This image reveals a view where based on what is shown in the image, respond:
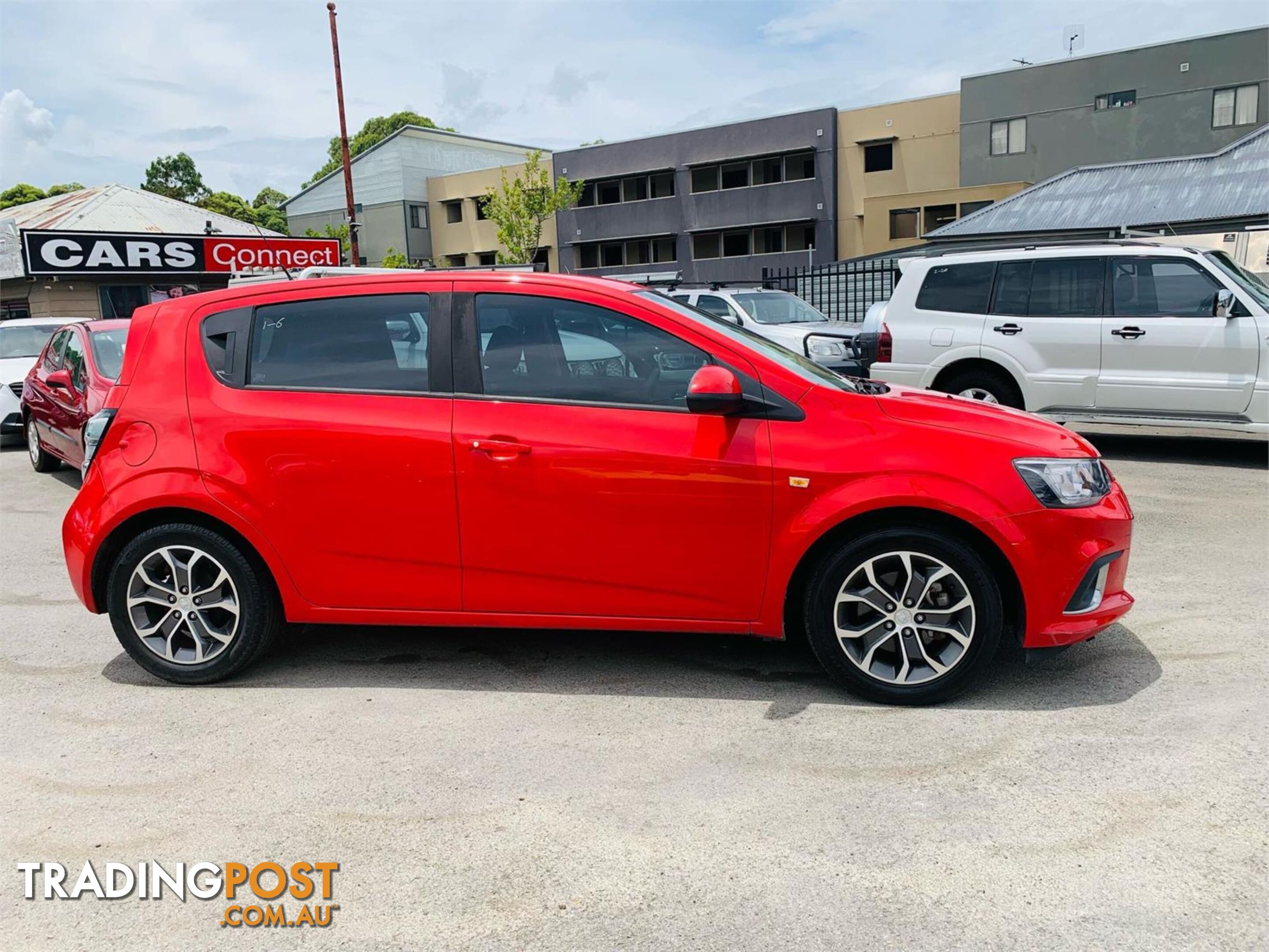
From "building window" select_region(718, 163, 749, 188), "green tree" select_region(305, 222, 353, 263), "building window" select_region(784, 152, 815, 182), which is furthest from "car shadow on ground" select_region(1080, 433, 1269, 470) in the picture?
"green tree" select_region(305, 222, 353, 263)

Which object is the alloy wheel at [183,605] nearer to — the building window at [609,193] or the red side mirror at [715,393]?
the red side mirror at [715,393]

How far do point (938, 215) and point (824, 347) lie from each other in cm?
2640

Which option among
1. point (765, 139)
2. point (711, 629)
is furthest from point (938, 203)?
point (711, 629)

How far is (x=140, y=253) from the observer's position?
86.4 feet

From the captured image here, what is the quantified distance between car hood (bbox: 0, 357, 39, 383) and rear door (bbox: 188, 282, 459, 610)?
1018cm

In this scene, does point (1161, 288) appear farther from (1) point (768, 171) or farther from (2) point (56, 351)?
(1) point (768, 171)

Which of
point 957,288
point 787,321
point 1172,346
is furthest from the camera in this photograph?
point 787,321

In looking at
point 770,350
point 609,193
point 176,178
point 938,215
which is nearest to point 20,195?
point 176,178

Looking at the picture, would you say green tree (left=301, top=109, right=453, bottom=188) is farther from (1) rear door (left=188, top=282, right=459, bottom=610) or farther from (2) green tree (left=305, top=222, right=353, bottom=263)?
(1) rear door (left=188, top=282, right=459, bottom=610)

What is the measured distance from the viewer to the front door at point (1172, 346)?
8.57 metres

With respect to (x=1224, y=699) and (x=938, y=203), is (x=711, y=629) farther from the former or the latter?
(x=938, y=203)

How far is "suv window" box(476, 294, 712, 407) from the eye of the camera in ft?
13.2

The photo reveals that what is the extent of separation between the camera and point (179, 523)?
13.9 ft

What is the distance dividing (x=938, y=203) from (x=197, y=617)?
1422 inches
